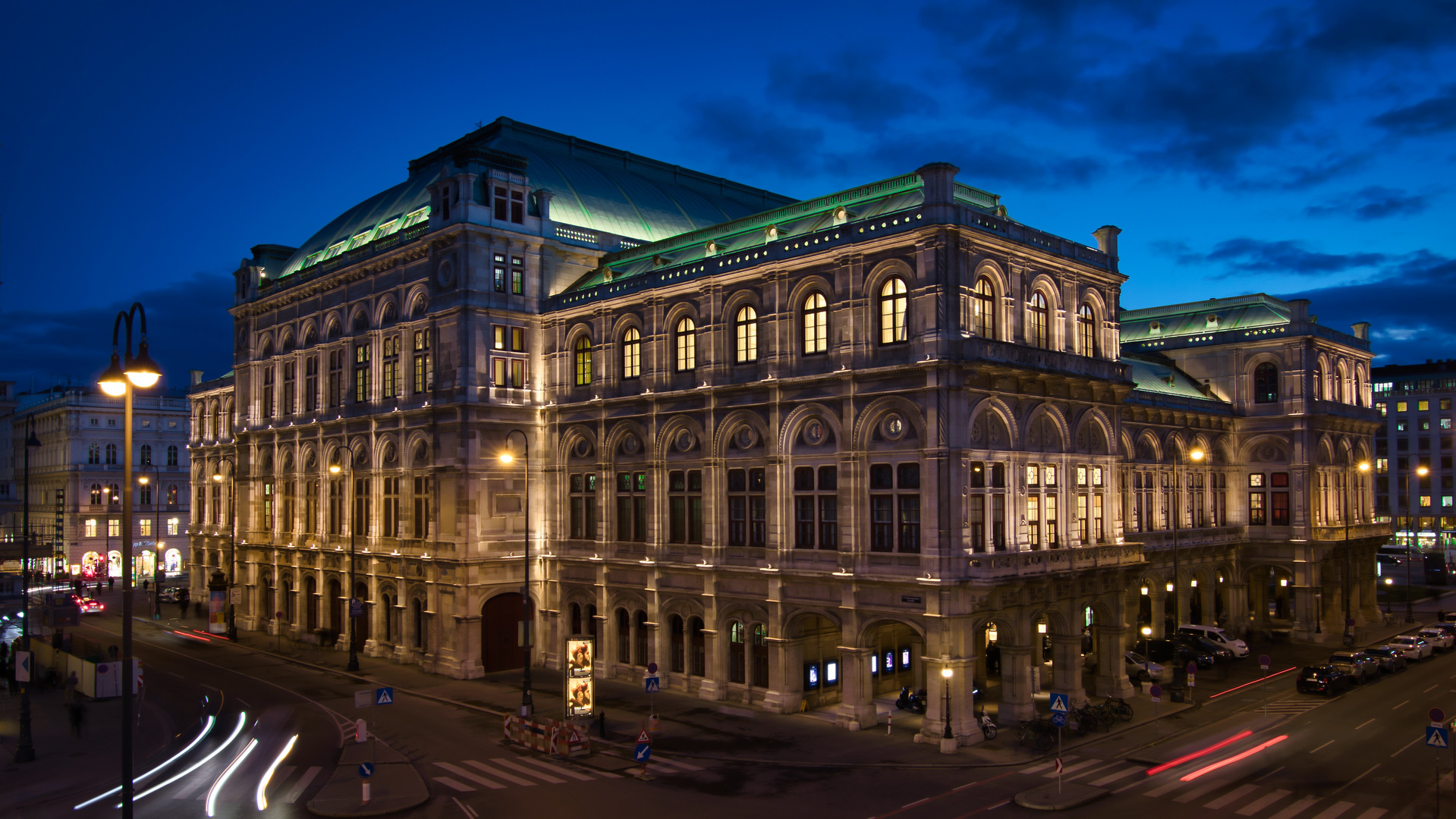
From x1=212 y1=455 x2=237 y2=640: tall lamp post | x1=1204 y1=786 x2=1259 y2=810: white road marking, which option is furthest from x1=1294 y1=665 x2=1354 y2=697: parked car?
x1=212 y1=455 x2=237 y2=640: tall lamp post

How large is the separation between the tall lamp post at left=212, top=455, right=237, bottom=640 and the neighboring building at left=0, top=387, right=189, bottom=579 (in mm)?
32157

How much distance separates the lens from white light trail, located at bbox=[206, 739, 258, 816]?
1140 inches

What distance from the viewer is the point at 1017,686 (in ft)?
123

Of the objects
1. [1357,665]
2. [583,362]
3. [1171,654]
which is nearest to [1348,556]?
[1171,654]

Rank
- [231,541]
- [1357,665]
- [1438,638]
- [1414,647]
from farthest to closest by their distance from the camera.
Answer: [231,541]
[1438,638]
[1414,647]
[1357,665]

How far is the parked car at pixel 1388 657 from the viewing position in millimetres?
49000

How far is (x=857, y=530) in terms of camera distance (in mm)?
38250

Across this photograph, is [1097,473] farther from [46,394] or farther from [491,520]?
[46,394]

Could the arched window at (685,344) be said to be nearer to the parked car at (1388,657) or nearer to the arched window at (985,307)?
the arched window at (985,307)

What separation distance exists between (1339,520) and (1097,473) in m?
32.3

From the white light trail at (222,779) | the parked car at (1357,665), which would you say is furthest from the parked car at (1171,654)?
the white light trail at (222,779)

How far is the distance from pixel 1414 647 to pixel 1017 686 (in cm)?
3020

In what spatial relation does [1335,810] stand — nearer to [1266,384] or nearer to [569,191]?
[1266,384]

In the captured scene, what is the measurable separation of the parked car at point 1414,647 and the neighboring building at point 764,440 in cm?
572
